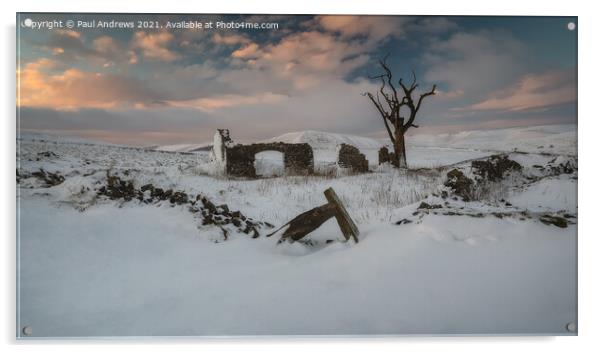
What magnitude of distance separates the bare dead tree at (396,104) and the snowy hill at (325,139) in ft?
0.73

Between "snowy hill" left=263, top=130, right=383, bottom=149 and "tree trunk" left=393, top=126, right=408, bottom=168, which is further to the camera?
"tree trunk" left=393, top=126, right=408, bottom=168

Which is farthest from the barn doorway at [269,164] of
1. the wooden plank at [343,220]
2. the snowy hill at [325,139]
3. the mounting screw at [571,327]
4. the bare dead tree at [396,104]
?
the mounting screw at [571,327]

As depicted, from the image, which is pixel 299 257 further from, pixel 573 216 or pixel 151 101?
pixel 573 216

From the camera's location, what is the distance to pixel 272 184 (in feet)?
13.3

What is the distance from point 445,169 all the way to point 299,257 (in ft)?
6.69

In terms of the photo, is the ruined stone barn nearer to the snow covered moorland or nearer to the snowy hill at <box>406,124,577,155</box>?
the snow covered moorland

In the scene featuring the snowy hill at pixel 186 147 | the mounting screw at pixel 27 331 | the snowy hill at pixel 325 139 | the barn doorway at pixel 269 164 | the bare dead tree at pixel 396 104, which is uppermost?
the bare dead tree at pixel 396 104

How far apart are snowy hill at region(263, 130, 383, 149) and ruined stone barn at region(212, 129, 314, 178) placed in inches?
3.5

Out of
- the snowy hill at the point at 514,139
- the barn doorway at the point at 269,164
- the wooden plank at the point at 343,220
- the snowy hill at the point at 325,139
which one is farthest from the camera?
the barn doorway at the point at 269,164

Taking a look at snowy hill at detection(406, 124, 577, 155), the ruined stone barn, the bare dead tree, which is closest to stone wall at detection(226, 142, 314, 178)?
the ruined stone barn

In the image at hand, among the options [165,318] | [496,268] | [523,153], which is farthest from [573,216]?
[165,318]

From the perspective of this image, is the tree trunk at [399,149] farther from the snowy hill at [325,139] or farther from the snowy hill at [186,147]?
the snowy hill at [186,147]

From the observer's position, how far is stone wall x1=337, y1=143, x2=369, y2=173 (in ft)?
13.4

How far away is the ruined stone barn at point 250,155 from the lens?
3.84 meters
